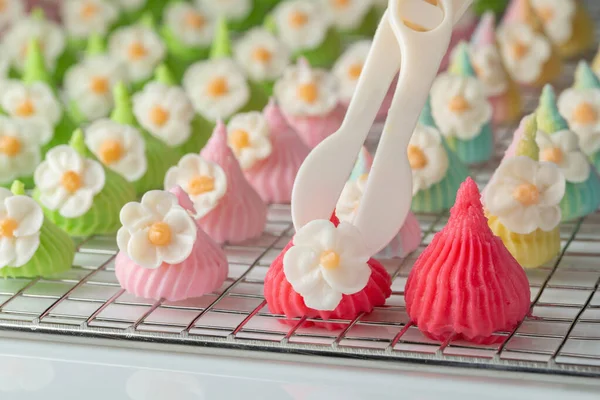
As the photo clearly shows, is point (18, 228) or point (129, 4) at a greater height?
point (129, 4)

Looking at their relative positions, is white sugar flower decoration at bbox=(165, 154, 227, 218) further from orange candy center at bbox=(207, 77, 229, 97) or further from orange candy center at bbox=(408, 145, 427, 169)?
orange candy center at bbox=(207, 77, 229, 97)

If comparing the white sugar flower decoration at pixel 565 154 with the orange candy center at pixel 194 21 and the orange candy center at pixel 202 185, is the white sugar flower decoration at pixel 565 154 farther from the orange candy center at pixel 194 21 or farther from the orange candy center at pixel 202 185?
the orange candy center at pixel 194 21

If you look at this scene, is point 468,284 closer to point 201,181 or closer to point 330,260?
point 330,260

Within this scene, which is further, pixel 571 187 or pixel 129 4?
pixel 129 4

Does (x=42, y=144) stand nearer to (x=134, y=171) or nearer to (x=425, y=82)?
(x=134, y=171)

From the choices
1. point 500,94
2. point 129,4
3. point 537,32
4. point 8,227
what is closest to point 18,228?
point 8,227

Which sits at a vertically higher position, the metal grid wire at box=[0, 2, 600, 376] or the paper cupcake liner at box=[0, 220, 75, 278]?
the paper cupcake liner at box=[0, 220, 75, 278]

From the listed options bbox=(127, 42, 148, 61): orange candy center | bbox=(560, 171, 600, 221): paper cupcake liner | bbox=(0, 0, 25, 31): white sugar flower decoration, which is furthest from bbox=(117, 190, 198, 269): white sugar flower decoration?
bbox=(0, 0, 25, 31): white sugar flower decoration

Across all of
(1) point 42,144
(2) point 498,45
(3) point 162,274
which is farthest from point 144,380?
(2) point 498,45
